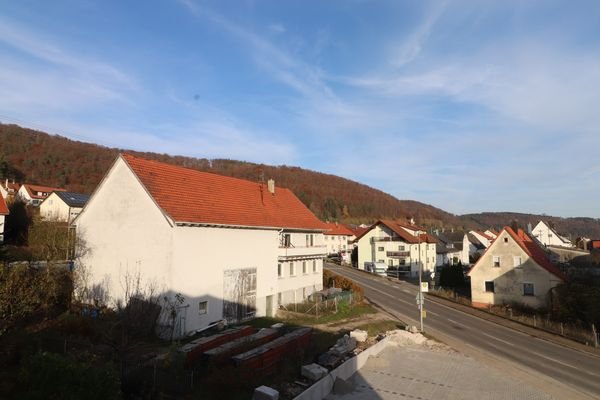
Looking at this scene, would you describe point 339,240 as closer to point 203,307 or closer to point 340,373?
point 203,307

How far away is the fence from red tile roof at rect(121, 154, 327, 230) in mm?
19965

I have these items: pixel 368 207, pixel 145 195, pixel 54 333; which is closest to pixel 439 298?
pixel 145 195

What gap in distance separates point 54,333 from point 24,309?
161 centimetres

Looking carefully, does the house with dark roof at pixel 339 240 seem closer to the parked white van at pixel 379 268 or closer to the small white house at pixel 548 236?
the parked white van at pixel 379 268

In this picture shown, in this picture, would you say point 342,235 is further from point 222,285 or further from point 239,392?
point 239,392

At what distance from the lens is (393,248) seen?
64688 mm

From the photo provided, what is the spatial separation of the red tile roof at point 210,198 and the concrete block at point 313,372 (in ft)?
33.9

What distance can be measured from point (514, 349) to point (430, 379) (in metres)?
10.5

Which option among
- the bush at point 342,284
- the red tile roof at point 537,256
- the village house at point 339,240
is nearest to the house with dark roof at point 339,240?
the village house at point 339,240

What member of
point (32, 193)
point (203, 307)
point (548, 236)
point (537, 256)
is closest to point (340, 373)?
point (203, 307)

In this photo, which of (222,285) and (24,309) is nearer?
(24,309)

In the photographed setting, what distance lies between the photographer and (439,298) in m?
46.0

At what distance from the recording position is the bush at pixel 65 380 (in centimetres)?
892

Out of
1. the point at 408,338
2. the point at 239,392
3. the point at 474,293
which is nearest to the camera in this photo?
the point at 239,392
